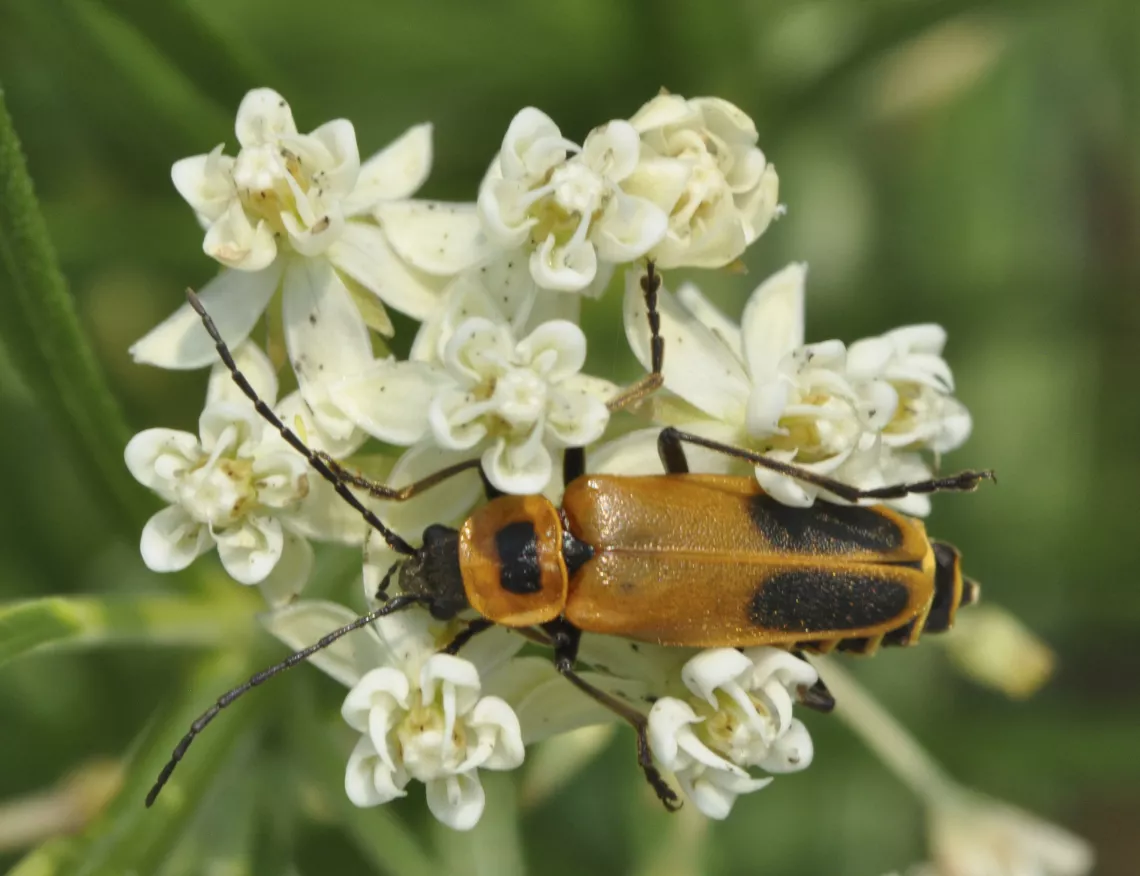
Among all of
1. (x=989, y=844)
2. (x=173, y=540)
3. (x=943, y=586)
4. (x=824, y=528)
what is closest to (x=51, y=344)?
(x=173, y=540)

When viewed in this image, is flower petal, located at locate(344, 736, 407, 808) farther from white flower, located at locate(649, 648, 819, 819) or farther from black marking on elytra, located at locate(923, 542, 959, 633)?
black marking on elytra, located at locate(923, 542, 959, 633)

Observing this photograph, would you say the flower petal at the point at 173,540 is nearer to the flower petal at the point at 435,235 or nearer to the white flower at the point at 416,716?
the white flower at the point at 416,716

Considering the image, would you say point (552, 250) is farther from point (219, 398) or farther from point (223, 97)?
point (223, 97)

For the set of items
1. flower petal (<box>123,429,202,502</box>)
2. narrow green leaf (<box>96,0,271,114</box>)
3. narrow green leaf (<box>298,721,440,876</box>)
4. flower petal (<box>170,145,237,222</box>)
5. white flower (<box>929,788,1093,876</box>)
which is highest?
narrow green leaf (<box>96,0,271,114</box>)

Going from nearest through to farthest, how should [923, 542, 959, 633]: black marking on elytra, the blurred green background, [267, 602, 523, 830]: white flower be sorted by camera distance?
[267, 602, 523, 830]: white flower < [923, 542, 959, 633]: black marking on elytra < the blurred green background

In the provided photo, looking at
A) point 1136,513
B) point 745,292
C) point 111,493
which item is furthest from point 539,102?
point 1136,513

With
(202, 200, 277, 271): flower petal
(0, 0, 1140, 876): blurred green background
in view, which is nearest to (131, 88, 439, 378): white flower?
(202, 200, 277, 271): flower petal

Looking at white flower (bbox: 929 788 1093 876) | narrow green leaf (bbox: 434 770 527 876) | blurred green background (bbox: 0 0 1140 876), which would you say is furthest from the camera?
white flower (bbox: 929 788 1093 876)
